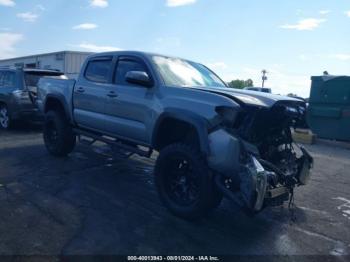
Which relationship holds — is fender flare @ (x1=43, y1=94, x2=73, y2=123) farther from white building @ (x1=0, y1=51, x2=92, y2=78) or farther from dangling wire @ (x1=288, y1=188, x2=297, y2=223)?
white building @ (x1=0, y1=51, x2=92, y2=78)

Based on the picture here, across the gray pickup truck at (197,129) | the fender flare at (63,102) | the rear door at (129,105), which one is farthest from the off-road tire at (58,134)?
the rear door at (129,105)

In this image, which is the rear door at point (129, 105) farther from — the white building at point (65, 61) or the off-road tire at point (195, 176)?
the white building at point (65, 61)

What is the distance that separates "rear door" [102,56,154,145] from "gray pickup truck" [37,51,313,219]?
0.01 meters

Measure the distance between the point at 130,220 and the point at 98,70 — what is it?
2985 millimetres

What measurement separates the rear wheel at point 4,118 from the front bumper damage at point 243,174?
26.6 feet

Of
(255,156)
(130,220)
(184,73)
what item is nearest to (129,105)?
(184,73)

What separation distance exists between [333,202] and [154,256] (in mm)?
3280

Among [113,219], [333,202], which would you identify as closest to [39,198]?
[113,219]

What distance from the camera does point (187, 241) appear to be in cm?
381

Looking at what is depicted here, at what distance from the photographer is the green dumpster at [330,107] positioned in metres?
12.1

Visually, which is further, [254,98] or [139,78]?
[139,78]

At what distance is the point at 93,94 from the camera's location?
6137mm

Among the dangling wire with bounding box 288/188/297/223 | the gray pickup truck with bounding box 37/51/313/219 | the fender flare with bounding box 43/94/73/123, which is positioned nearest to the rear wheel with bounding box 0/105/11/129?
the fender flare with bounding box 43/94/73/123

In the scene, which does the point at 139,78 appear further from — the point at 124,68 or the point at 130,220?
the point at 130,220
